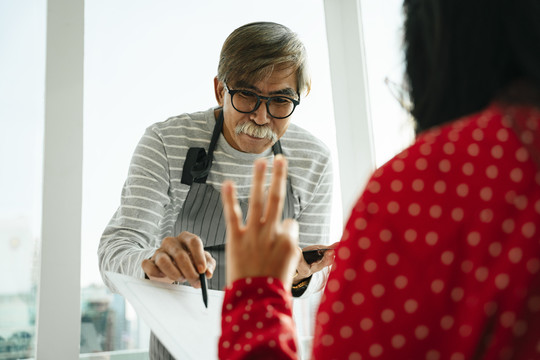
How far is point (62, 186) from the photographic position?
1.69m

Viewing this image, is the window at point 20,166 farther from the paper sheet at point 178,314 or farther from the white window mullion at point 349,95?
the white window mullion at point 349,95

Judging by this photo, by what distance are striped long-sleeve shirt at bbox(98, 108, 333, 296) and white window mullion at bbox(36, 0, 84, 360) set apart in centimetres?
47

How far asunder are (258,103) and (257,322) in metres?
0.87

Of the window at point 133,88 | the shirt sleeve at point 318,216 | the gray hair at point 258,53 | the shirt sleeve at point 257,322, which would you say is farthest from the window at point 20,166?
the shirt sleeve at point 257,322

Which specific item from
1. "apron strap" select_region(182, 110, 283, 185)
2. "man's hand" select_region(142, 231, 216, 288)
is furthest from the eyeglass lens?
"man's hand" select_region(142, 231, 216, 288)

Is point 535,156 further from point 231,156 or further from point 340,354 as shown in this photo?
point 231,156

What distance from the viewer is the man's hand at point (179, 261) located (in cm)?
94

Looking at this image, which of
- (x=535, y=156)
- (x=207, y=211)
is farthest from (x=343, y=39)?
(x=535, y=156)

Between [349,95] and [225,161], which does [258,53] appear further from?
[349,95]

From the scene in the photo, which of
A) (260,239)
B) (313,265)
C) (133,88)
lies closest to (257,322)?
(260,239)

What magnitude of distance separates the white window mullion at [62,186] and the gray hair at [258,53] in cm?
68

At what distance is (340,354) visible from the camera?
43cm

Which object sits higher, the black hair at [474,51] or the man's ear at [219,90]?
the man's ear at [219,90]

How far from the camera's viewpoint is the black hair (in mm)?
496
